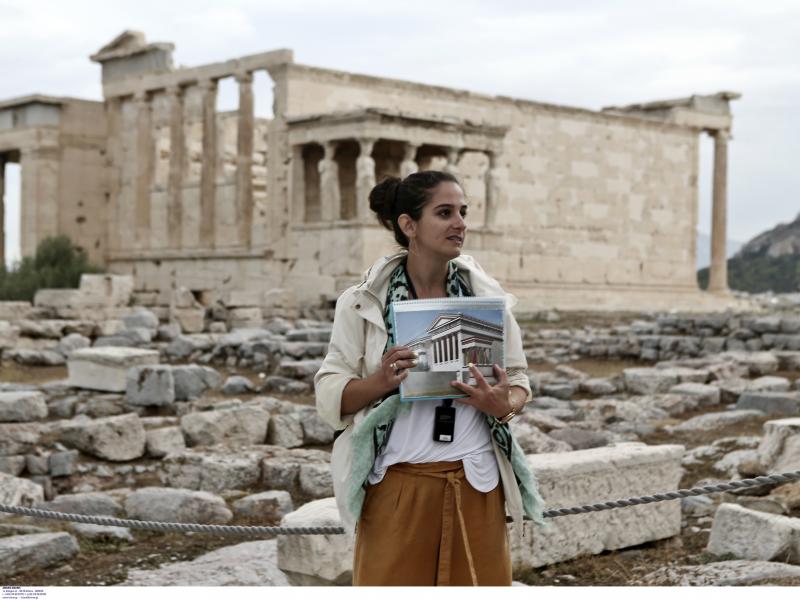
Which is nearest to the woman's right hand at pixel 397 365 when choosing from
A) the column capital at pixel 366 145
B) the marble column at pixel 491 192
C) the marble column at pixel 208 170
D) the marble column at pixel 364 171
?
the marble column at pixel 364 171

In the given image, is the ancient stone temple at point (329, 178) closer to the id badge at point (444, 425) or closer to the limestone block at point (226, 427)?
the limestone block at point (226, 427)

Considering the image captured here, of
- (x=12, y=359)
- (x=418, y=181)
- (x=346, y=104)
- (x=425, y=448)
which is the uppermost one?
(x=346, y=104)

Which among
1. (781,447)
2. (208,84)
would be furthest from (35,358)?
(208,84)

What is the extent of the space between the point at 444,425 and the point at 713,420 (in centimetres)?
749

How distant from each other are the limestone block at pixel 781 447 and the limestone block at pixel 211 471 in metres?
3.35

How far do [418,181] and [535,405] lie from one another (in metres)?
8.59

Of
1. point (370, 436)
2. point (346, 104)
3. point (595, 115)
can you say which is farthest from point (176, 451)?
point (595, 115)

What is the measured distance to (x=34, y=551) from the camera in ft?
19.3

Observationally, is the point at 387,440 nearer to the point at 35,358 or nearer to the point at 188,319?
the point at 35,358

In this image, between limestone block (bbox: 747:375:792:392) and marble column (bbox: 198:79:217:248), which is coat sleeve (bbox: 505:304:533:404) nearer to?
limestone block (bbox: 747:375:792:392)

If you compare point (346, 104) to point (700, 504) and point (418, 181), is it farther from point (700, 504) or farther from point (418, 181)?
point (418, 181)

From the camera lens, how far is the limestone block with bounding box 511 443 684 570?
5930 millimetres

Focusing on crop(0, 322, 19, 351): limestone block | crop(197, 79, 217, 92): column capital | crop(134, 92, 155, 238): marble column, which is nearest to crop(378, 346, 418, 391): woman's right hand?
crop(0, 322, 19, 351): limestone block

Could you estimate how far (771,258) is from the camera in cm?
5747
